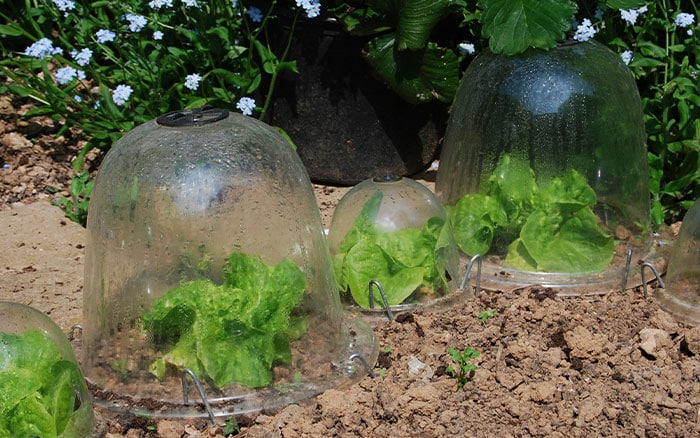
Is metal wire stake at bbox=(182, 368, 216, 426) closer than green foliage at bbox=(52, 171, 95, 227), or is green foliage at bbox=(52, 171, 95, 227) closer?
metal wire stake at bbox=(182, 368, 216, 426)

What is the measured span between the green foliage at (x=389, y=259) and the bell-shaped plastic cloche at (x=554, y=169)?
30 cm

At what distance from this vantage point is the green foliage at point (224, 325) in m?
2.54

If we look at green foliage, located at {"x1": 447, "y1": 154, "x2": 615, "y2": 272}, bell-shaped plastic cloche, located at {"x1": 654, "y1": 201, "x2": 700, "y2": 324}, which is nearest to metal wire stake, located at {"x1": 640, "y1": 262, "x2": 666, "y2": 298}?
bell-shaped plastic cloche, located at {"x1": 654, "y1": 201, "x2": 700, "y2": 324}

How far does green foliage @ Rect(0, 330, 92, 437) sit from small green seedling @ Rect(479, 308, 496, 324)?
1.30m

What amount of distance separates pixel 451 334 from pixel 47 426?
50.5 inches

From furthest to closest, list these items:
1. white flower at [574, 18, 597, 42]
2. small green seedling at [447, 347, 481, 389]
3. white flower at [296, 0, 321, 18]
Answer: white flower at [296, 0, 321, 18] → white flower at [574, 18, 597, 42] → small green seedling at [447, 347, 481, 389]

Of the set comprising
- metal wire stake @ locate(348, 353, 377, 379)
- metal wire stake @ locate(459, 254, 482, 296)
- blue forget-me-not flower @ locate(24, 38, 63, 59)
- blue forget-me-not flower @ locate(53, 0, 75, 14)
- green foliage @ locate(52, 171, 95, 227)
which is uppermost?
blue forget-me-not flower @ locate(53, 0, 75, 14)

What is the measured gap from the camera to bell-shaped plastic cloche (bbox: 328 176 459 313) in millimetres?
3139

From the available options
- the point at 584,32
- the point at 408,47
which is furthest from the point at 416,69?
the point at 584,32

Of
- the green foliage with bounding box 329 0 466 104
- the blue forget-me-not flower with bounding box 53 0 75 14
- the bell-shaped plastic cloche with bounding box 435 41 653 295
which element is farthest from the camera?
→ the blue forget-me-not flower with bounding box 53 0 75 14

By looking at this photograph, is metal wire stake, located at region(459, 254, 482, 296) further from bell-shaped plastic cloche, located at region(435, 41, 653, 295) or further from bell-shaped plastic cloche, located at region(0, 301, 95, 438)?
bell-shaped plastic cloche, located at region(0, 301, 95, 438)

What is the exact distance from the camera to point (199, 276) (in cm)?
259

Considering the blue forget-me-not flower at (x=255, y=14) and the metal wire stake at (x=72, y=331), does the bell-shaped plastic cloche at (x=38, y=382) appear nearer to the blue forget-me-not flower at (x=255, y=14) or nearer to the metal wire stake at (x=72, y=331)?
the metal wire stake at (x=72, y=331)

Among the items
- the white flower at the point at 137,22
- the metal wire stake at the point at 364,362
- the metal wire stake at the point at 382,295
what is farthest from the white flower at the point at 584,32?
the white flower at the point at 137,22
